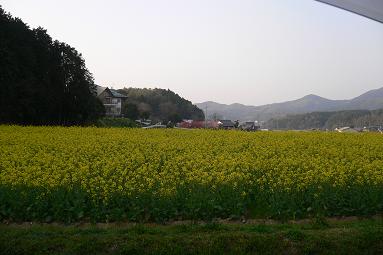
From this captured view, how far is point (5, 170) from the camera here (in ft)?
35.8

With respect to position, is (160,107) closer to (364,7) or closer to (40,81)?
(40,81)

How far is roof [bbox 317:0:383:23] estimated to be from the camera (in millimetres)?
3168

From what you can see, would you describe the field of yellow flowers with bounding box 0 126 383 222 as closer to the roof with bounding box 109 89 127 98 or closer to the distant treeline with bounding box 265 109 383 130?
the distant treeline with bounding box 265 109 383 130

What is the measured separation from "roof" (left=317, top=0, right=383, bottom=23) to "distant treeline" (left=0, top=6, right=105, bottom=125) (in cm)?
2875

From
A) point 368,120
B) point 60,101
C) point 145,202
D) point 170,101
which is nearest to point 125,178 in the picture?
point 145,202

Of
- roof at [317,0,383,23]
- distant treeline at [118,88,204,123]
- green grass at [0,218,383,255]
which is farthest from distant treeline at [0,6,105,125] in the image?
roof at [317,0,383,23]

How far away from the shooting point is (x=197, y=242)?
554 cm

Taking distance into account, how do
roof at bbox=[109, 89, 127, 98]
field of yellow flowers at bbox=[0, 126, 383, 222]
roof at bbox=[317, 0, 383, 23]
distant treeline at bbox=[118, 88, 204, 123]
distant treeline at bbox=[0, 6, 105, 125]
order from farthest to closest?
1. roof at bbox=[109, 89, 127, 98]
2. distant treeline at bbox=[118, 88, 204, 123]
3. distant treeline at bbox=[0, 6, 105, 125]
4. field of yellow flowers at bbox=[0, 126, 383, 222]
5. roof at bbox=[317, 0, 383, 23]

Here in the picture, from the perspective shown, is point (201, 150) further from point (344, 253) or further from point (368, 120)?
point (368, 120)

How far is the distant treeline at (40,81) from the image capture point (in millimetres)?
29828

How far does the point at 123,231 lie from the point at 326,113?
174 feet

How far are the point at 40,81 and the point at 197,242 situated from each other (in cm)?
3023

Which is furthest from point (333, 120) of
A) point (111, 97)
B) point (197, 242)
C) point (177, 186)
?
point (197, 242)

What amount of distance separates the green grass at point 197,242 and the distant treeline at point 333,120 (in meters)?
42.2
